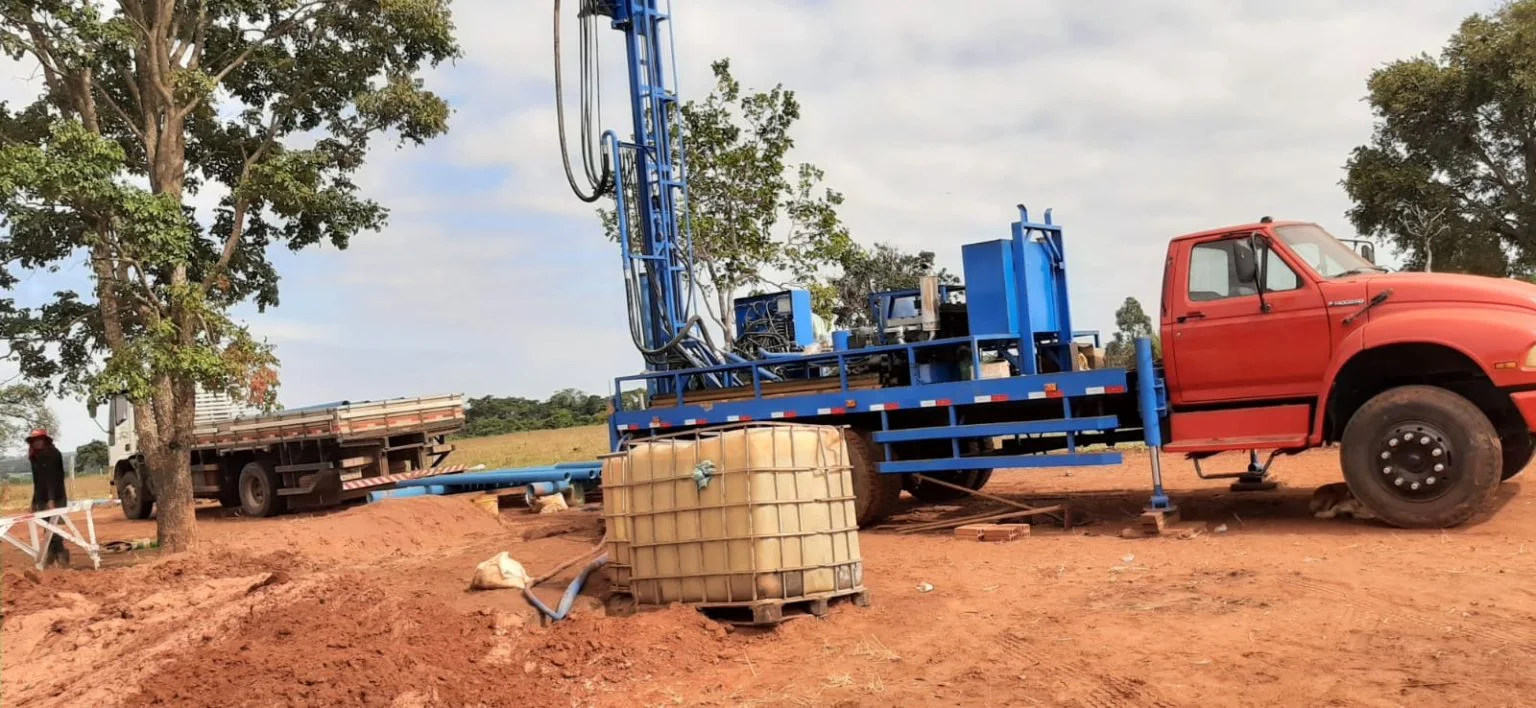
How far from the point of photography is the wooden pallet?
680cm

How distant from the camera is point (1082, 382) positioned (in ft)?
31.4

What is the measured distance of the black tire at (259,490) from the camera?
1845 centimetres

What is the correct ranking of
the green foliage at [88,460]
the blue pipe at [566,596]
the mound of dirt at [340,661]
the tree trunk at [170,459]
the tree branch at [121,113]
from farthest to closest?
the green foliage at [88,460] < the tree trunk at [170,459] < the tree branch at [121,113] < the blue pipe at [566,596] < the mound of dirt at [340,661]

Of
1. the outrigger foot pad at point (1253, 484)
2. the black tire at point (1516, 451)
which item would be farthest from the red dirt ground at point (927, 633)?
the outrigger foot pad at point (1253, 484)

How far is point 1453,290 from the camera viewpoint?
822 centimetres

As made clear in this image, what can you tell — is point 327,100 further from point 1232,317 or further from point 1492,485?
point 1492,485

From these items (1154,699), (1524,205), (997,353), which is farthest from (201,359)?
(1524,205)

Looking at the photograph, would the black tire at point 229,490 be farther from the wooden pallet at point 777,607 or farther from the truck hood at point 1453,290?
the truck hood at point 1453,290

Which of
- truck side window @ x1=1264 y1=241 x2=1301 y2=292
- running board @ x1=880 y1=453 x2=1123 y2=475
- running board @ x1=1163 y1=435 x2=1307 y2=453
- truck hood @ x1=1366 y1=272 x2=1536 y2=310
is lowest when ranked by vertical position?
running board @ x1=880 y1=453 x2=1123 y2=475

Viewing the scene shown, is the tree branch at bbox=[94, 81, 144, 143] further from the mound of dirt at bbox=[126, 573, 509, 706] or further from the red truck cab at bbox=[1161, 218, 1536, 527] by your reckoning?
the red truck cab at bbox=[1161, 218, 1536, 527]

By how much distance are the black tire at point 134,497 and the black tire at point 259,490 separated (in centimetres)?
273

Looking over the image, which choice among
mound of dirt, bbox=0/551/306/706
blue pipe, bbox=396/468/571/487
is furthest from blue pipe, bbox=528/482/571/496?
mound of dirt, bbox=0/551/306/706

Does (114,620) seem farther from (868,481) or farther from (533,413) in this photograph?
(533,413)

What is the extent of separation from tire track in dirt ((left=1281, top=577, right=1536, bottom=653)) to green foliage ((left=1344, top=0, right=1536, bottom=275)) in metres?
16.5
